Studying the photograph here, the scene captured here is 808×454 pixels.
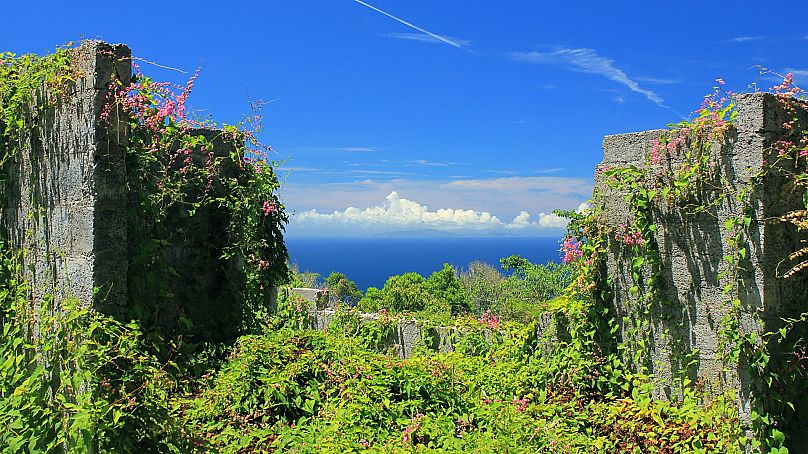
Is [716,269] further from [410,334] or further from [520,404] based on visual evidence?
[410,334]

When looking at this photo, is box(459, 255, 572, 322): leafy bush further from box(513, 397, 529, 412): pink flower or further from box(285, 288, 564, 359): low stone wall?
box(513, 397, 529, 412): pink flower

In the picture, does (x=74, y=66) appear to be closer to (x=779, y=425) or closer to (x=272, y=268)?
(x=272, y=268)

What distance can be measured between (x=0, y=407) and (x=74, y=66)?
3009mm

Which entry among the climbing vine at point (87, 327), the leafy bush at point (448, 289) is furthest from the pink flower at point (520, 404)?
the leafy bush at point (448, 289)

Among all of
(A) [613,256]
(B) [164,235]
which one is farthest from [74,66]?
(A) [613,256]

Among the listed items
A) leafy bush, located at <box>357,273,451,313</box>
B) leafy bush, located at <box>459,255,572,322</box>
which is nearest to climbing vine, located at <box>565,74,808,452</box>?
leafy bush, located at <box>459,255,572,322</box>

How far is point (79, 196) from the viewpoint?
207 inches

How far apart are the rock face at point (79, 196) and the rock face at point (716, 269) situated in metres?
5.05

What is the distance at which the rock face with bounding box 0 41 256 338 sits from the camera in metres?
5.17

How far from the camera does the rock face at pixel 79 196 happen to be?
5168 mm

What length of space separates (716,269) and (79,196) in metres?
5.83

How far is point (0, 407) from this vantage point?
5355 millimetres

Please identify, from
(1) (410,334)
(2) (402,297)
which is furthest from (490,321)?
(2) (402,297)

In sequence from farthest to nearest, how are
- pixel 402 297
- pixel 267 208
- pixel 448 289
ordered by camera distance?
1. pixel 448 289
2. pixel 402 297
3. pixel 267 208
